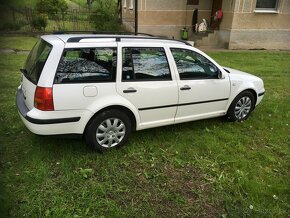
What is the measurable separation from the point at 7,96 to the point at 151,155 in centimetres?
358

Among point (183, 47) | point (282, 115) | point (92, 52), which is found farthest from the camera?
point (282, 115)

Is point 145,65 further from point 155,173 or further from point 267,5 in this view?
point 267,5

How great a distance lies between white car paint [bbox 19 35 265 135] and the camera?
335 cm

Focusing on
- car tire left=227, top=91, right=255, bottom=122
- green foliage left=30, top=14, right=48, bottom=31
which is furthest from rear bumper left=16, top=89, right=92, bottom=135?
green foliage left=30, top=14, right=48, bottom=31

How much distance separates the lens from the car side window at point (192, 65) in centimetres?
419

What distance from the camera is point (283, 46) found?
14.5 metres

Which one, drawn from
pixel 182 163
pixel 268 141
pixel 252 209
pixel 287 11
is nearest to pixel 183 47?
pixel 182 163

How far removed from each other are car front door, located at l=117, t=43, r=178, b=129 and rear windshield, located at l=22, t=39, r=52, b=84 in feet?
3.04

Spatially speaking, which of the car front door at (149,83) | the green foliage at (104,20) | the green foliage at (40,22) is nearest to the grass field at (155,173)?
the car front door at (149,83)

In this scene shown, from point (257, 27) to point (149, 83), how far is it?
38.9 ft

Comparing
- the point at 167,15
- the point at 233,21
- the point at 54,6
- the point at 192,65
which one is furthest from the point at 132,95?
the point at 54,6

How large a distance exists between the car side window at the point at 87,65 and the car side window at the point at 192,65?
102cm

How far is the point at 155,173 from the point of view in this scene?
3547 millimetres

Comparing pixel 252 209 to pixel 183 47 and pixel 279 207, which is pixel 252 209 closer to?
pixel 279 207
